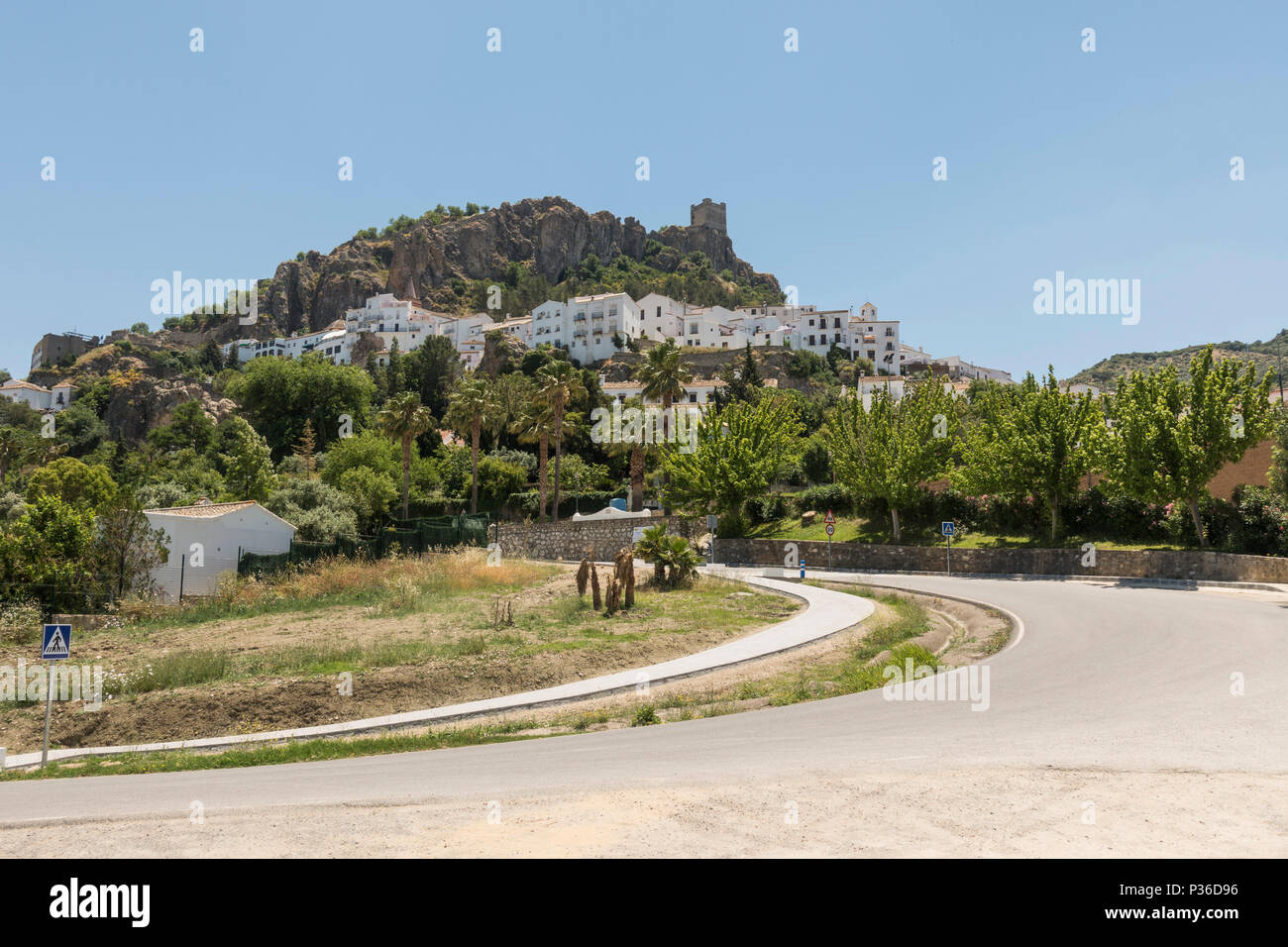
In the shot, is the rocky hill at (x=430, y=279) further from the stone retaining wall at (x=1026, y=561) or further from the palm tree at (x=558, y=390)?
the stone retaining wall at (x=1026, y=561)

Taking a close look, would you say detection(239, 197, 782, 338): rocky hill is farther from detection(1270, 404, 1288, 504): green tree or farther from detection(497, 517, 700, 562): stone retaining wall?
detection(1270, 404, 1288, 504): green tree

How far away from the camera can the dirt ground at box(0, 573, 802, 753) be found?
51.5 feet

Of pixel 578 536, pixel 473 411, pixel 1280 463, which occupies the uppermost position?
pixel 473 411

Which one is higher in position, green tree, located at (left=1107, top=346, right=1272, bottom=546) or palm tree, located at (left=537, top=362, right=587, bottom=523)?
palm tree, located at (left=537, top=362, right=587, bottom=523)

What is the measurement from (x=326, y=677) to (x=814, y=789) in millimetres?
12746

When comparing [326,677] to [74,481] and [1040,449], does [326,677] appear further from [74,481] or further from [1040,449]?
[74,481]

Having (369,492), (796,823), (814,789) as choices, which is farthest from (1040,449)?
(369,492)

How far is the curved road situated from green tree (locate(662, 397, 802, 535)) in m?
36.5

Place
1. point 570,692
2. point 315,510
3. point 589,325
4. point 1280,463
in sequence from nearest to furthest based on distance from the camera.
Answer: point 570,692 → point 1280,463 → point 315,510 → point 589,325

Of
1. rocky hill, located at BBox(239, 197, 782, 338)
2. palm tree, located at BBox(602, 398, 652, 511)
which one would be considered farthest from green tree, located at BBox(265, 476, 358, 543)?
rocky hill, located at BBox(239, 197, 782, 338)

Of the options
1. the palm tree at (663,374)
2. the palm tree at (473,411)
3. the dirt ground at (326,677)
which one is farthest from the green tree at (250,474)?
the dirt ground at (326,677)

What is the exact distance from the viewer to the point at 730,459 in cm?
5150

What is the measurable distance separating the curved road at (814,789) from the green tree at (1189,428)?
22.1 metres

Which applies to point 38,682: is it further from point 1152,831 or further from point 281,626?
point 1152,831
